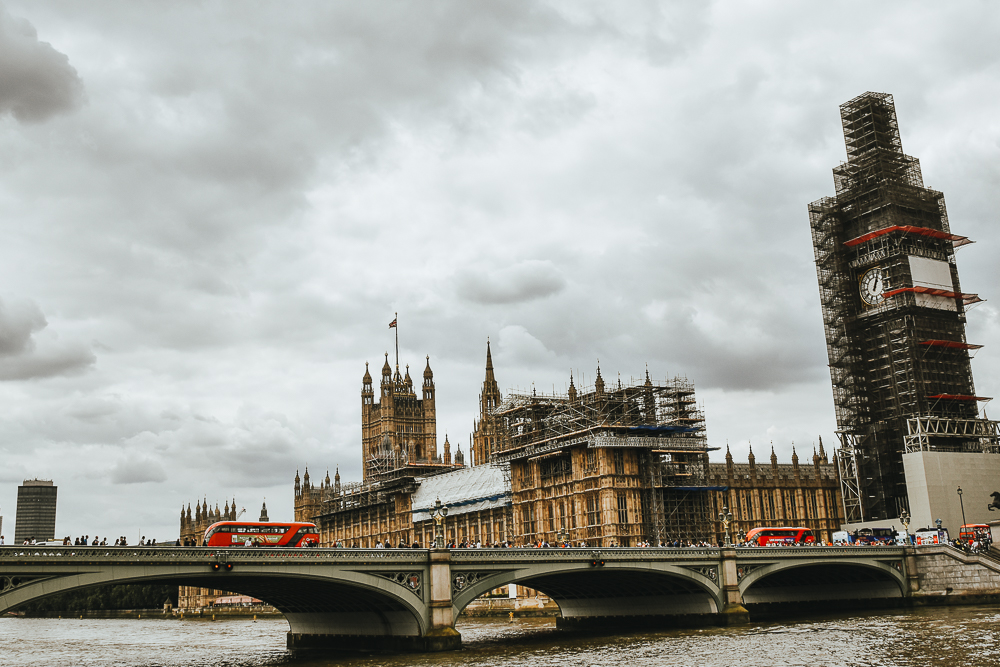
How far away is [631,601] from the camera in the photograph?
78.8 meters

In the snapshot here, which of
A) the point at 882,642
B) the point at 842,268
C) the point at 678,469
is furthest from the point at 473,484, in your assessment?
the point at 882,642

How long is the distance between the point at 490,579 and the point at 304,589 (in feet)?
37.6

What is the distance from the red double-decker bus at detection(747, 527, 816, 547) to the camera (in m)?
85.0

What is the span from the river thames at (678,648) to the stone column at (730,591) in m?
1.63

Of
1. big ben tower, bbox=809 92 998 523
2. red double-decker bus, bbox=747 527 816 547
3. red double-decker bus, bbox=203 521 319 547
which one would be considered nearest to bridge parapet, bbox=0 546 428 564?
red double-decker bus, bbox=203 521 319 547

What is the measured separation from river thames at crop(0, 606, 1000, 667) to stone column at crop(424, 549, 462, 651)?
101 cm

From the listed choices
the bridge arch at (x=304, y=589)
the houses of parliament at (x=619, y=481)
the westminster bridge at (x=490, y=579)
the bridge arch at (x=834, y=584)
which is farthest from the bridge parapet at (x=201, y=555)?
the houses of parliament at (x=619, y=481)

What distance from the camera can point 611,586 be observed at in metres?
76.3

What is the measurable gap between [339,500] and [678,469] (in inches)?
3478

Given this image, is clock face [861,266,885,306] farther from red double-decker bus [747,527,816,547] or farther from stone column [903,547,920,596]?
stone column [903,547,920,596]

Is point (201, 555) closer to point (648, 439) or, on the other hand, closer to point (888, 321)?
point (648, 439)

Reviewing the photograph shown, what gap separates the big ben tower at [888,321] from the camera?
111500mm

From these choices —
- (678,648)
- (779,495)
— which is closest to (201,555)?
(678,648)

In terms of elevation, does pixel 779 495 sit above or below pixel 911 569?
above
